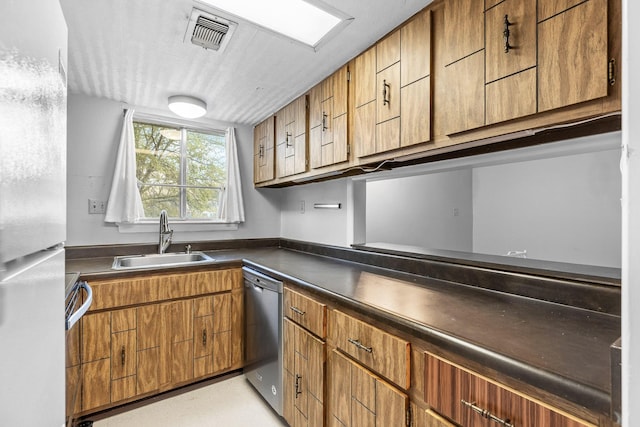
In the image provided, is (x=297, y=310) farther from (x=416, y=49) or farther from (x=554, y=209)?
(x=554, y=209)

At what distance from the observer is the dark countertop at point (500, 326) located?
2.19 ft

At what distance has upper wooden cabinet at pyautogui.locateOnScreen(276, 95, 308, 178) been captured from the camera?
2.20 metres

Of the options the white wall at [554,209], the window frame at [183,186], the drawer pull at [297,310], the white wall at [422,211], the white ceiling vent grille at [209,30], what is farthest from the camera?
the white wall at [422,211]

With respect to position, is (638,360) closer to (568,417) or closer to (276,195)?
(568,417)

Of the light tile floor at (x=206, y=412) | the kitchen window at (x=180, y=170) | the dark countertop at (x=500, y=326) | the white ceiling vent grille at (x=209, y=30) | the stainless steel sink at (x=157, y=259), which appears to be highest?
the white ceiling vent grille at (x=209, y=30)

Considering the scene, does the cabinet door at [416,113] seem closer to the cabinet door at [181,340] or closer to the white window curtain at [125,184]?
the cabinet door at [181,340]

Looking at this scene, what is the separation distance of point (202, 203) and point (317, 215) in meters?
1.19

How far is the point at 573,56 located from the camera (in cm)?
88

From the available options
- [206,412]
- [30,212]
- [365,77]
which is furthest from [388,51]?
[206,412]

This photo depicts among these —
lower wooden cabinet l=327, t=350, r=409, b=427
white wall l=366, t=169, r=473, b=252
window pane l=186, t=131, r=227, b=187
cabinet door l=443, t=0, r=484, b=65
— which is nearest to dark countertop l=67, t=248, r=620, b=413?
lower wooden cabinet l=327, t=350, r=409, b=427

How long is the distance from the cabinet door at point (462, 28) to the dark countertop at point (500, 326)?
0.98 meters

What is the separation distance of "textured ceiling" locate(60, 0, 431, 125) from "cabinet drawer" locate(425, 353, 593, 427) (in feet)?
4.71

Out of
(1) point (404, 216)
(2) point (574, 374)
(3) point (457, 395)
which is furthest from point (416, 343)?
(1) point (404, 216)

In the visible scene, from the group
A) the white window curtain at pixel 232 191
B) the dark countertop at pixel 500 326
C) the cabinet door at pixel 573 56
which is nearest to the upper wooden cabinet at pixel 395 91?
the cabinet door at pixel 573 56
